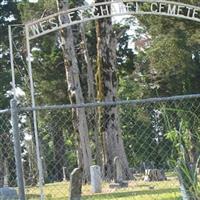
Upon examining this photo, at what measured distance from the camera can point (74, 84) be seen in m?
28.0

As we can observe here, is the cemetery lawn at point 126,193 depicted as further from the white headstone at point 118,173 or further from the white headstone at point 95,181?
the white headstone at point 118,173

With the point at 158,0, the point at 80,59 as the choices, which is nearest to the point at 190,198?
the point at 158,0

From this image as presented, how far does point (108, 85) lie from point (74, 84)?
3.47 metres

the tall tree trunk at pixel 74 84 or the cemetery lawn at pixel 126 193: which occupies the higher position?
the tall tree trunk at pixel 74 84

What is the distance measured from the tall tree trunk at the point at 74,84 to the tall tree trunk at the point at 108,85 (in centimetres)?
167

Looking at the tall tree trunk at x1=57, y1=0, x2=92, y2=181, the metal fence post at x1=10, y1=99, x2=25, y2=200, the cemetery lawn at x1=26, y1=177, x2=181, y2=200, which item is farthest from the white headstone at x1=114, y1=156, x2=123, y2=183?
the metal fence post at x1=10, y1=99, x2=25, y2=200

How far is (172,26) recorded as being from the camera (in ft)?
123

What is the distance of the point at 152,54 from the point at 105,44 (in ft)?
46.6

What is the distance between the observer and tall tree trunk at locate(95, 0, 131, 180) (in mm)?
24344

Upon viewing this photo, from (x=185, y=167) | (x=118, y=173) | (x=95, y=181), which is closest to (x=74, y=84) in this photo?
(x=118, y=173)

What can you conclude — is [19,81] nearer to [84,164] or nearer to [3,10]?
[3,10]

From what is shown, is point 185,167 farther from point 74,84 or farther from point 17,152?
point 74,84

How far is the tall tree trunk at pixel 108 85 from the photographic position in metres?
24.3

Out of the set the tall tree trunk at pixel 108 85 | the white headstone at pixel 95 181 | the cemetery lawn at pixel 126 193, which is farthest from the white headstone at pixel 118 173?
the tall tree trunk at pixel 108 85
